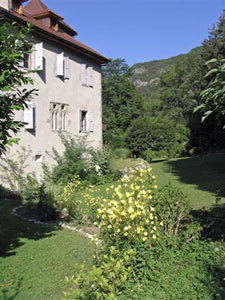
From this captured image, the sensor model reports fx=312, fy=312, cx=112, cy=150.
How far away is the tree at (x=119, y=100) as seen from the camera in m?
43.2

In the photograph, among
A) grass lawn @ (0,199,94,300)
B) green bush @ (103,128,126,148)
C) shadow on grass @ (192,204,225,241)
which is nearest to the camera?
grass lawn @ (0,199,94,300)

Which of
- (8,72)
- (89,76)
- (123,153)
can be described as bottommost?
(123,153)

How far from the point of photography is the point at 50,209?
830 centimetres

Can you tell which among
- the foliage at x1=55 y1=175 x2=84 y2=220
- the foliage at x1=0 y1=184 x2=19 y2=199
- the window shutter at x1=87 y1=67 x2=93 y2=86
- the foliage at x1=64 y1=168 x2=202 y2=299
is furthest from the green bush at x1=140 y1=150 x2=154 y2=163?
the foliage at x1=64 y1=168 x2=202 y2=299

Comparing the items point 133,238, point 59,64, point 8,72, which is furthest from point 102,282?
point 59,64

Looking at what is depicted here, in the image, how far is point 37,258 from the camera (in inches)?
209

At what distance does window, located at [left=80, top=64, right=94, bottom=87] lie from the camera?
16375 millimetres

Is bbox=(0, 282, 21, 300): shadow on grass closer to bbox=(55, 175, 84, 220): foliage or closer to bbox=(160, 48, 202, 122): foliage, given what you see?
bbox=(55, 175, 84, 220): foliage

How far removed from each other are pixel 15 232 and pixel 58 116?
28.7ft

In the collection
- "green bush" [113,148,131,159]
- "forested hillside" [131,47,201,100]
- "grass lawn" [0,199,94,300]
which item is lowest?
"grass lawn" [0,199,94,300]

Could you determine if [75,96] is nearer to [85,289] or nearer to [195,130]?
[85,289]

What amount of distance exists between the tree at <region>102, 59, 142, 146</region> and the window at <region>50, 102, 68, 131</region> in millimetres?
25726

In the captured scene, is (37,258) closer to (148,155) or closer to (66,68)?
(66,68)

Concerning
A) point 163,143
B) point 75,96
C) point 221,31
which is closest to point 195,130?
point 163,143
